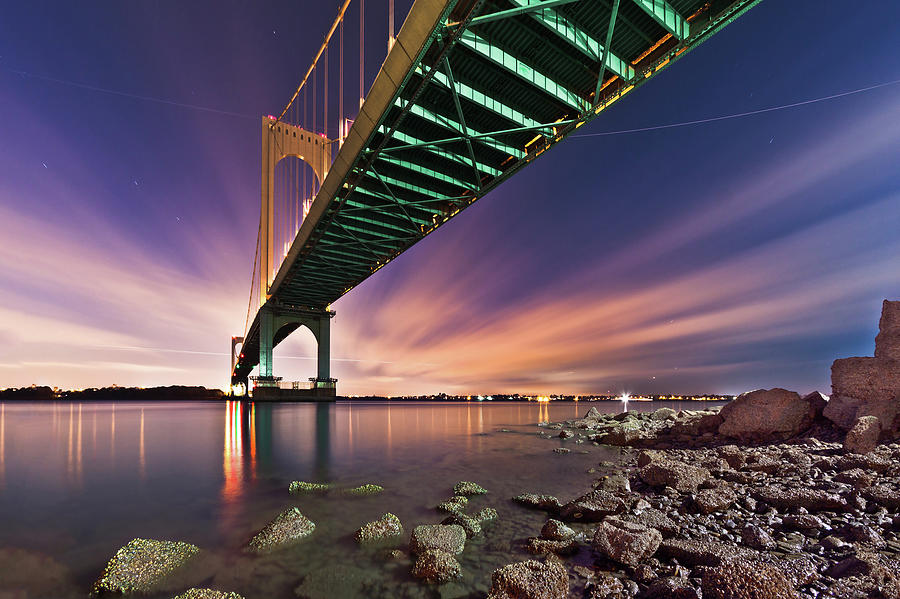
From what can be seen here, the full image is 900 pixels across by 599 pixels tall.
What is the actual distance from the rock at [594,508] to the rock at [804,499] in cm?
170

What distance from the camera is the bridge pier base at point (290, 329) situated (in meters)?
42.9

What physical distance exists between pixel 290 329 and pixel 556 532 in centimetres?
5450

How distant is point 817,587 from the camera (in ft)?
9.24

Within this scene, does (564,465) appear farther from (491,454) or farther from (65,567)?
(65,567)

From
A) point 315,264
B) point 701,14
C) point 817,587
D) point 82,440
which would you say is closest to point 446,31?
point 701,14

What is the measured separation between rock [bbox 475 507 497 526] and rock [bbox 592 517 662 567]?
164 cm

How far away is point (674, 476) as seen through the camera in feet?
18.1

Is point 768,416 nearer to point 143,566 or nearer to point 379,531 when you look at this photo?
point 379,531

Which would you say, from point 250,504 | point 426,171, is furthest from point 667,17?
point 250,504

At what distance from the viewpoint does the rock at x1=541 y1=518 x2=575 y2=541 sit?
4.04 m

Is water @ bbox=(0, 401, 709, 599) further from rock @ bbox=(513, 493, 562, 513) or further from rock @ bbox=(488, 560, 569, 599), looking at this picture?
rock @ bbox=(488, 560, 569, 599)

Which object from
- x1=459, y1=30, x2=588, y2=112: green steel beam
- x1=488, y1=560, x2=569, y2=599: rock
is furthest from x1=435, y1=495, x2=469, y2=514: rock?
x1=459, y1=30, x2=588, y2=112: green steel beam

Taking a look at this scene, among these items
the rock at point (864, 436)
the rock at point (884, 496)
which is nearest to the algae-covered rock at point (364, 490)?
the rock at point (884, 496)

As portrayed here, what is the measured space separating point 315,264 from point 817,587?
35.3m
